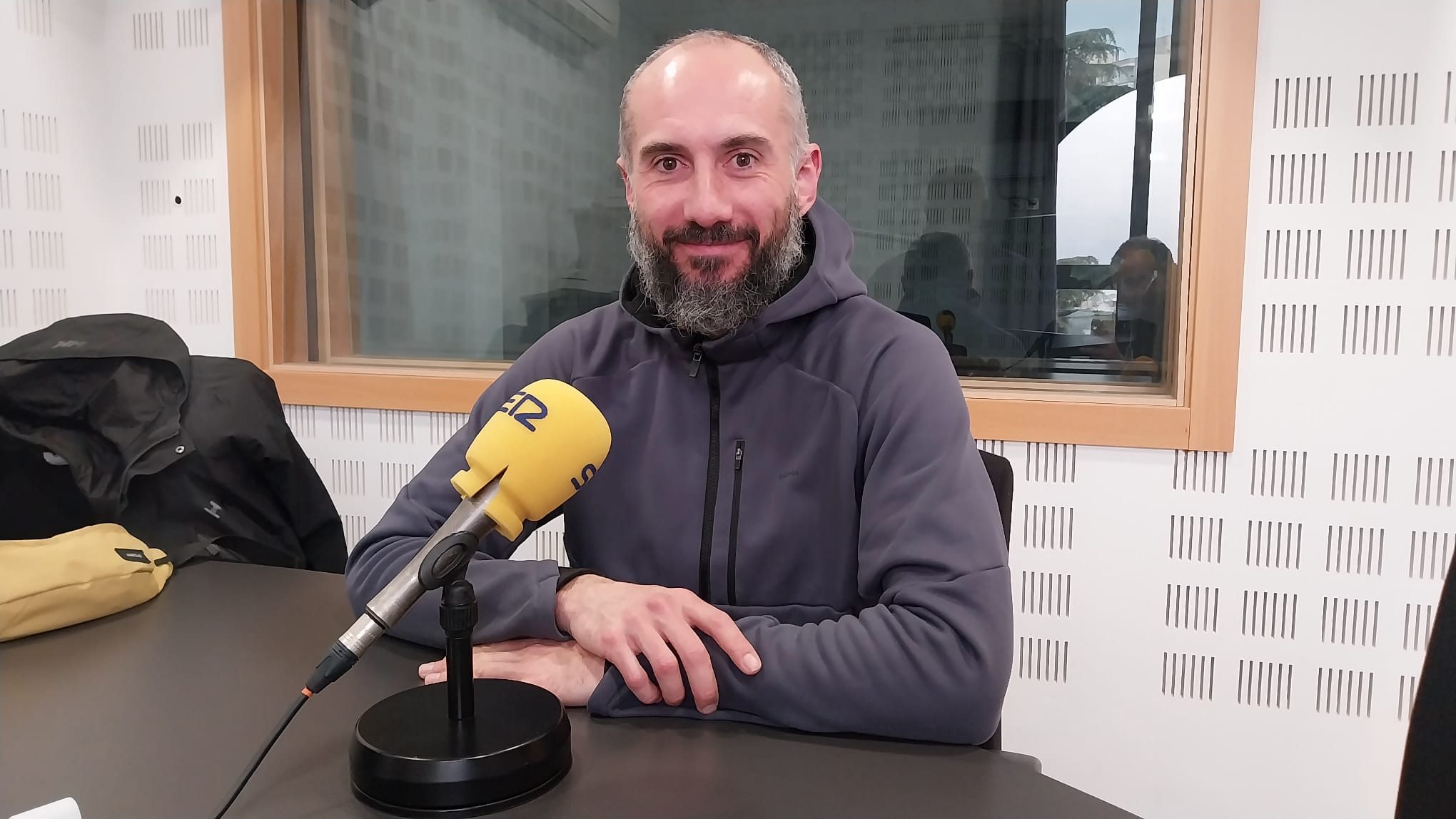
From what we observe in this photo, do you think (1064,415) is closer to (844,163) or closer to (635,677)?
(844,163)

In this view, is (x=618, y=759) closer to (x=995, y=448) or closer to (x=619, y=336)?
(x=619, y=336)

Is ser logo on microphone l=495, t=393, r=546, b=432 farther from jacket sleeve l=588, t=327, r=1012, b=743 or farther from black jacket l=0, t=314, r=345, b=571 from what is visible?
black jacket l=0, t=314, r=345, b=571

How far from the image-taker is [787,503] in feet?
3.80

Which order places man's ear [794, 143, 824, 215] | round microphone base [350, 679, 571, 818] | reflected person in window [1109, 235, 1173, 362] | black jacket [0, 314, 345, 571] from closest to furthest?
1. round microphone base [350, 679, 571, 818]
2. man's ear [794, 143, 824, 215]
3. black jacket [0, 314, 345, 571]
4. reflected person in window [1109, 235, 1173, 362]

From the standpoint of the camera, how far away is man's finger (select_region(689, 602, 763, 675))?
0.86 meters

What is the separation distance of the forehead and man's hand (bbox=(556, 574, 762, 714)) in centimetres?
59

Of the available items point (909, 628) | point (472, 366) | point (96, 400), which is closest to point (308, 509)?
point (96, 400)

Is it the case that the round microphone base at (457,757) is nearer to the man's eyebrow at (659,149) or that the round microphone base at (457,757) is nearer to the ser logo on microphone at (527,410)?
the ser logo on microphone at (527,410)

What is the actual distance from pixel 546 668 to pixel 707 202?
62 cm

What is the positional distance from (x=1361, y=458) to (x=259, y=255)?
275 centimetres

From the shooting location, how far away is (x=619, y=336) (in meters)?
1.33

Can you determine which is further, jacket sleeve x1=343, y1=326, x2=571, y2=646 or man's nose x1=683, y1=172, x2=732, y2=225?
man's nose x1=683, y1=172, x2=732, y2=225

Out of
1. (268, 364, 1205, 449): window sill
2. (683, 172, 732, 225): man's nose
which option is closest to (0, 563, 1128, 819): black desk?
(683, 172, 732, 225): man's nose

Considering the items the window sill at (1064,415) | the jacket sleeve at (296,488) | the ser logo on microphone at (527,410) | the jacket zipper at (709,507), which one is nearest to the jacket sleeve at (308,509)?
the jacket sleeve at (296,488)
